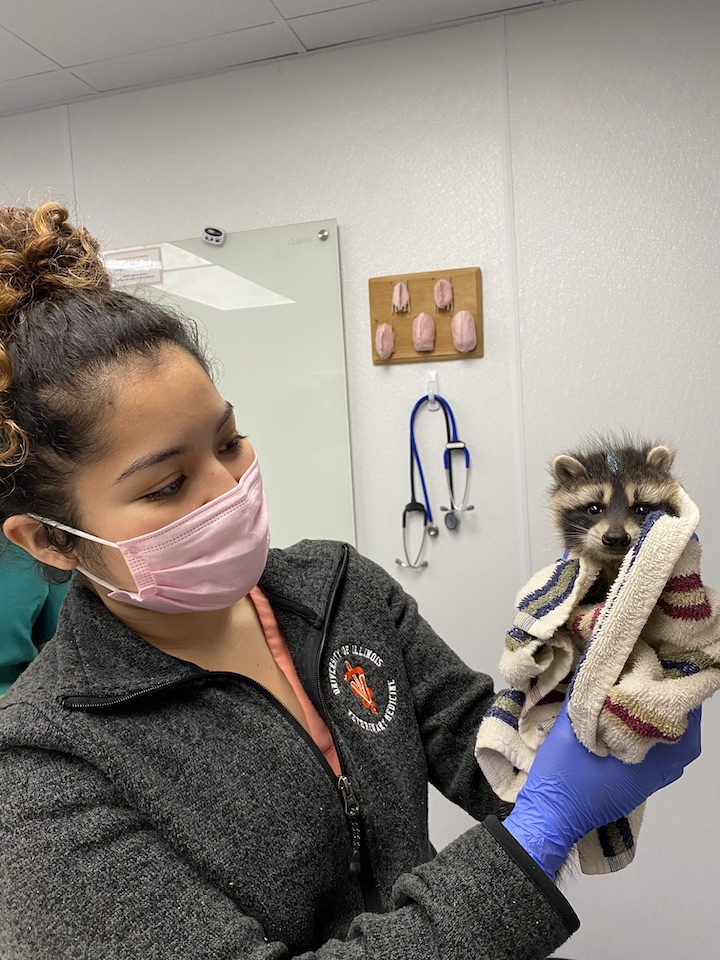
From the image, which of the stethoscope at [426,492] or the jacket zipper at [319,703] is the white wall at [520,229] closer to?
the stethoscope at [426,492]

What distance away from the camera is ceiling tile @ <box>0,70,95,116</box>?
2336mm

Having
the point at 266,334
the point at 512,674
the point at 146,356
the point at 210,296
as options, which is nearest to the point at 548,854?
the point at 512,674

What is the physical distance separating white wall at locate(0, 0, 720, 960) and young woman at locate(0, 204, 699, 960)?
1.28 meters

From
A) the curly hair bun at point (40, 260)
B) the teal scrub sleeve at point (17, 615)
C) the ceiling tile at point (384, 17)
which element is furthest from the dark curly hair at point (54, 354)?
the ceiling tile at point (384, 17)

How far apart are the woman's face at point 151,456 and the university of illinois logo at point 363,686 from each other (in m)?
0.32

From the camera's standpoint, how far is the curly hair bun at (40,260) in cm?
91

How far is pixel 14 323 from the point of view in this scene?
2.93 feet

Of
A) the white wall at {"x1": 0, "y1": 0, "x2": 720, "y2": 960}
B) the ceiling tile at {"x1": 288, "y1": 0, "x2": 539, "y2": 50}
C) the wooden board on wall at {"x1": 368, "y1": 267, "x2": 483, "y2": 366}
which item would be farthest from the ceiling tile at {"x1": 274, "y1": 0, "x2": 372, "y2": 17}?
the wooden board on wall at {"x1": 368, "y1": 267, "x2": 483, "y2": 366}

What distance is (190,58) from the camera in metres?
2.26

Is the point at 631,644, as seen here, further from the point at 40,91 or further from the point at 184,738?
the point at 40,91

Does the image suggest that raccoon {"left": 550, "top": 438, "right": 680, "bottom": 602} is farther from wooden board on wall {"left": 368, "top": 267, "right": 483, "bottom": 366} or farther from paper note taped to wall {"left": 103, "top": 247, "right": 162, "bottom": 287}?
paper note taped to wall {"left": 103, "top": 247, "right": 162, "bottom": 287}

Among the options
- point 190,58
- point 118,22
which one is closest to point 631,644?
point 118,22

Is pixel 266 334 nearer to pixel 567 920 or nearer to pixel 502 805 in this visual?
pixel 502 805

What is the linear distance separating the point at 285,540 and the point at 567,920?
1.84 meters
